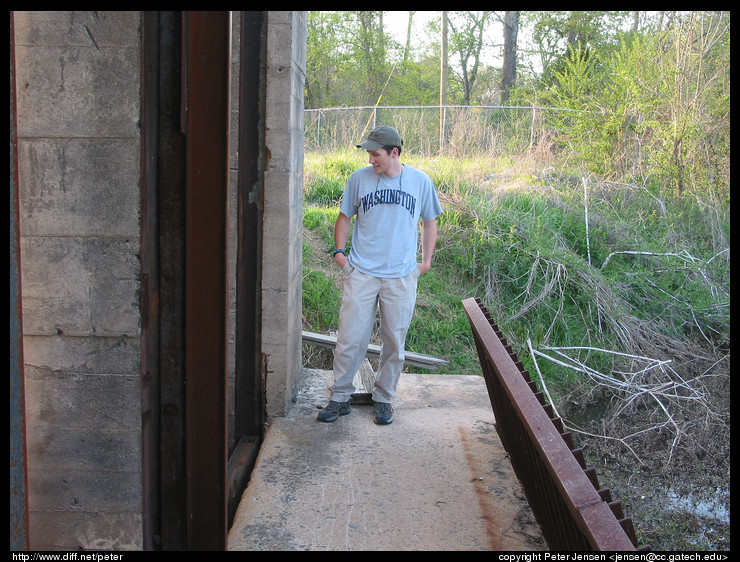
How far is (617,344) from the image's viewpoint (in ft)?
27.7

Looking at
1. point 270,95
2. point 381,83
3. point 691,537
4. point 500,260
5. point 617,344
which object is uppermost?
point 381,83

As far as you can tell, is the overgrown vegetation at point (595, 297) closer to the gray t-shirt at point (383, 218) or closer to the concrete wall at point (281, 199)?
the gray t-shirt at point (383, 218)

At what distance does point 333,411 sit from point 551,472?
2451 mm

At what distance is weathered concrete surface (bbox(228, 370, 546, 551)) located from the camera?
3.40m

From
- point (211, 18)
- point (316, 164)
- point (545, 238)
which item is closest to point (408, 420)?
point (211, 18)

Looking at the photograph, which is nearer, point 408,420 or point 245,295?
point 245,295

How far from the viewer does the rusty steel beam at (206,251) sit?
2.60m

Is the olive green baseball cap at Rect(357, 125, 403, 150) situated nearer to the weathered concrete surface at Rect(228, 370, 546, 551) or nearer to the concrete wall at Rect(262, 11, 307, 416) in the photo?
the concrete wall at Rect(262, 11, 307, 416)

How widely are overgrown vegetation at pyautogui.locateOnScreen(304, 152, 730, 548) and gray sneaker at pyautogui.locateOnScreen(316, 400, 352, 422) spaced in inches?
87.2

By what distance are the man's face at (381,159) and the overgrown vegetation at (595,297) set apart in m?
2.76

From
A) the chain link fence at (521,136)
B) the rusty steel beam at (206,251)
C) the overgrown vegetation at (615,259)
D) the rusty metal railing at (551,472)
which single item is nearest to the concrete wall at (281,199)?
the rusty metal railing at (551,472)

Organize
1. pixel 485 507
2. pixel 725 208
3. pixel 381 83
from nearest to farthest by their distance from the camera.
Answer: pixel 485 507 < pixel 725 208 < pixel 381 83
